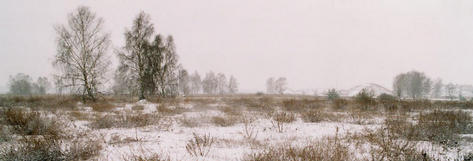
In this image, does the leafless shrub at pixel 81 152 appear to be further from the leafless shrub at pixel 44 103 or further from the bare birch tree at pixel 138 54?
the bare birch tree at pixel 138 54

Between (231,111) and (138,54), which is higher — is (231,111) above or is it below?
below

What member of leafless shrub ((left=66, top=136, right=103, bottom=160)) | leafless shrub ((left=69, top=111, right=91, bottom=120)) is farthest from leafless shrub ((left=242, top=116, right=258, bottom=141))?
leafless shrub ((left=69, top=111, right=91, bottom=120))

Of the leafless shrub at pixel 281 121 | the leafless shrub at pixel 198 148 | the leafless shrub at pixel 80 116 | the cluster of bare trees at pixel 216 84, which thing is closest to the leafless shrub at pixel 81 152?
the leafless shrub at pixel 198 148

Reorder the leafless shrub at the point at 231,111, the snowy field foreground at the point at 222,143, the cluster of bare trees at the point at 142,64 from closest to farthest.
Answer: the snowy field foreground at the point at 222,143
the leafless shrub at the point at 231,111
the cluster of bare trees at the point at 142,64

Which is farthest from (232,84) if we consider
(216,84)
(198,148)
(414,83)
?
(198,148)

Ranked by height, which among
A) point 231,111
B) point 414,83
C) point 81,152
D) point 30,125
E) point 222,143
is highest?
point 414,83

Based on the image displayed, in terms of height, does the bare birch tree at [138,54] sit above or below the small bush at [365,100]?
above

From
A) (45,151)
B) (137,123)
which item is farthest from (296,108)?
(45,151)

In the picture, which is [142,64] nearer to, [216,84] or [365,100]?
[365,100]

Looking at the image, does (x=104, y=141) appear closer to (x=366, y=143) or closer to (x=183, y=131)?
(x=183, y=131)

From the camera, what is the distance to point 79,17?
1472 centimetres

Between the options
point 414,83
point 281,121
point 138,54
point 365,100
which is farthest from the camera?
point 414,83

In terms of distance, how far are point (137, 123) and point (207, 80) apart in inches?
2935

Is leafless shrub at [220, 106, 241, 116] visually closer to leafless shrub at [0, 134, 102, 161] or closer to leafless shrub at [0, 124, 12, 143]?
leafless shrub at [0, 134, 102, 161]
